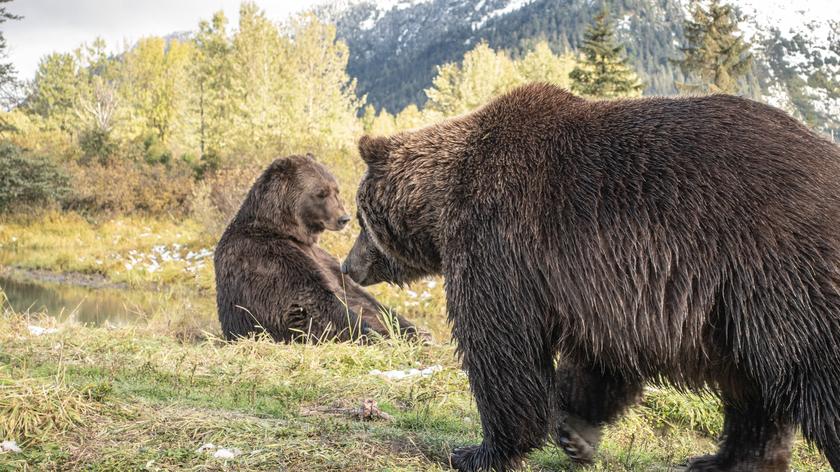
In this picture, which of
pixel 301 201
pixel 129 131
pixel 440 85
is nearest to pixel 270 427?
pixel 301 201

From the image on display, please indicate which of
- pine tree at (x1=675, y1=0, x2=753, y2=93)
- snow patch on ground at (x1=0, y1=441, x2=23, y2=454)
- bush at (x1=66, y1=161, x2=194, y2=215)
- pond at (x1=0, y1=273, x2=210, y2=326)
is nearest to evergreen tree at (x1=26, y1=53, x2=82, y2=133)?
bush at (x1=66, y1=161, x2=194, y2=215)

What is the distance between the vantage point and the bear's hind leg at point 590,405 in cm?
397

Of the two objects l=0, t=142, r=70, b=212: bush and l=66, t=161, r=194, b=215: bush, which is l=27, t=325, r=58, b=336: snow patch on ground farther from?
l=0, t=142, r=70, b=212: bush

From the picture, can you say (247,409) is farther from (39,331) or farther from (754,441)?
Answer: (39,331)

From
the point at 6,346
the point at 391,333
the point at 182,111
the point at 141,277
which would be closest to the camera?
the point at 6,346

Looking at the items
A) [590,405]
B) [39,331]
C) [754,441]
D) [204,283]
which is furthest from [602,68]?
[754,441]

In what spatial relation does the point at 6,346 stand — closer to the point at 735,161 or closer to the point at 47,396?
the point at 47,396

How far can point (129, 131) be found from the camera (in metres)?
43.8

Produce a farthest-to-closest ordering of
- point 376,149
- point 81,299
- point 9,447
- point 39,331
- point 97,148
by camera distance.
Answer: point 97,148 < point 81,299 < point 39,331 < point 376,149 < point 9,447

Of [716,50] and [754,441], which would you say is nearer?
[754,441]

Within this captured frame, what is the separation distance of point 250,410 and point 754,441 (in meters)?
2.67

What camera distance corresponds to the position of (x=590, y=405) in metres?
4.04

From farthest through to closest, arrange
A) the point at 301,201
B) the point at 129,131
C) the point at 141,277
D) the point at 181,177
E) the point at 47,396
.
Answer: the point at 129,131 → the point at 181,177 → the point at 141,277 → the point at 301,201 → the point at 47,396

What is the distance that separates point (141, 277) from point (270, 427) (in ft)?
59.0
